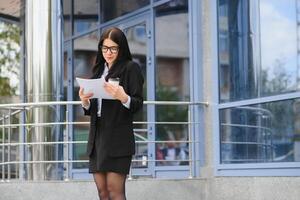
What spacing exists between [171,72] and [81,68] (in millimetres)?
1947

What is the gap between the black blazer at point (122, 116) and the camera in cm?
454

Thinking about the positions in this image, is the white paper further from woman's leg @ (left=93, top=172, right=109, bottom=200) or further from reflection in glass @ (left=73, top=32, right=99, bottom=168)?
reflection in glass @ (left=73, top=32, right=99, bottom=168)

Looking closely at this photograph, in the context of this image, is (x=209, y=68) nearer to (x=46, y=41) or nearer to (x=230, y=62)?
(x=230, y=62)

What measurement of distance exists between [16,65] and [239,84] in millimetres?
15153

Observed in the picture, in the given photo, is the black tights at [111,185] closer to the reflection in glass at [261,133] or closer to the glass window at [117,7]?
the reflection in glass at [261,133]

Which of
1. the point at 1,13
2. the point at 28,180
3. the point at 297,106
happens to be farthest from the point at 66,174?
the point at 1,13

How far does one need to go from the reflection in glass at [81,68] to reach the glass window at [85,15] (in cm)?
17

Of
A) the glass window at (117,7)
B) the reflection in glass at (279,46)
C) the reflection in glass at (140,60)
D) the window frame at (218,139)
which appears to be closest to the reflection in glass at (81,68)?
the glass window at (117,7)

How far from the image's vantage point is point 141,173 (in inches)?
392

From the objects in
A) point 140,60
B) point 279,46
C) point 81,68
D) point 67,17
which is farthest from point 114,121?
point 67,17

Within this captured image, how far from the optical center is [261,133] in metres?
7.32

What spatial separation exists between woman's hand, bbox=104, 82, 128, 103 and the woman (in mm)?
15

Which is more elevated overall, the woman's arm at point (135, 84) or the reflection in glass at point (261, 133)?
the woman's arm at point (135, 84)

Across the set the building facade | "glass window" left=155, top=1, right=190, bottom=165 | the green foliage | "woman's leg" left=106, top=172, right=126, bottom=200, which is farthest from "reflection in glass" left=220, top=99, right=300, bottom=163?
the green foliage
